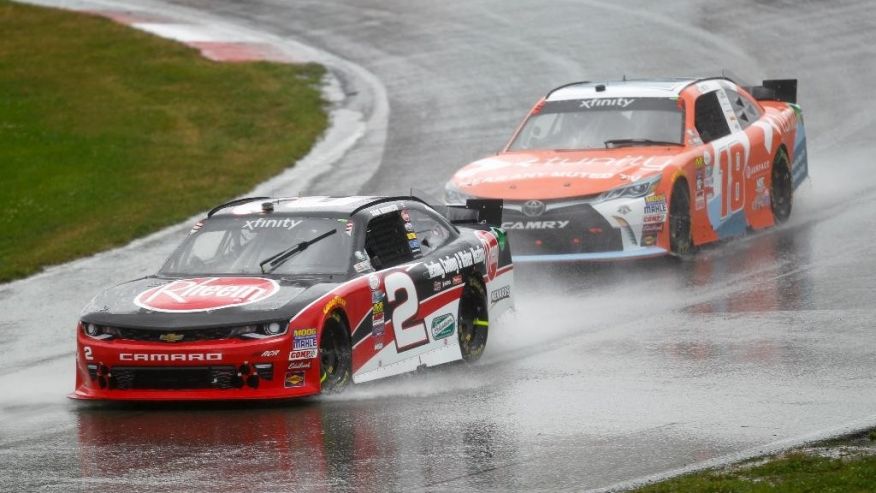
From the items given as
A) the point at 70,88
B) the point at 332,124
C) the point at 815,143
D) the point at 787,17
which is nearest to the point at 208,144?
the point at 332,124

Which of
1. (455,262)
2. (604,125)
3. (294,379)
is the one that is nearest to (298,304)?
(294,379)

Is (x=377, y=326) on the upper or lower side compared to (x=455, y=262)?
upper

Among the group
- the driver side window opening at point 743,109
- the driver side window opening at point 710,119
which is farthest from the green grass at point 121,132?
the driver side window opening at point 743,109

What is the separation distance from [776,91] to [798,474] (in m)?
12.2

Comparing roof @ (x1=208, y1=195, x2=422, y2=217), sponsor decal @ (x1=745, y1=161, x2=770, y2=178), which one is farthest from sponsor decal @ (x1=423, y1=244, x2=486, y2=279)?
sponsor decal @ (x1=745, y1=161, x2=770, y2=178)

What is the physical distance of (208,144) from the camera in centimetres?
2361

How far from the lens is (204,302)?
10.6 metres

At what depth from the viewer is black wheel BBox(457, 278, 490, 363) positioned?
12430mm

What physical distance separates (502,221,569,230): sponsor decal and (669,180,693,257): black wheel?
1134 mm

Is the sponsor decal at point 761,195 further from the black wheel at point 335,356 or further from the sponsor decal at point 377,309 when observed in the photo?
the black wheel at point 335,356

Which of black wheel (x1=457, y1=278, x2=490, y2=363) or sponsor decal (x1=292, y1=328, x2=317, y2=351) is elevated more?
sponsor decal (x1=292, y1=328, x2=317, y2=351)

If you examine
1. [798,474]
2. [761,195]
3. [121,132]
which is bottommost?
[121,132]

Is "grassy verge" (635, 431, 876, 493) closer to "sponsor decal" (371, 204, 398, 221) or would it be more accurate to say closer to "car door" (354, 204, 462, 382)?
"car door" (354, 204, 462, 382)

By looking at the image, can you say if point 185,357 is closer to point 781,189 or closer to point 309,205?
point 309,205
